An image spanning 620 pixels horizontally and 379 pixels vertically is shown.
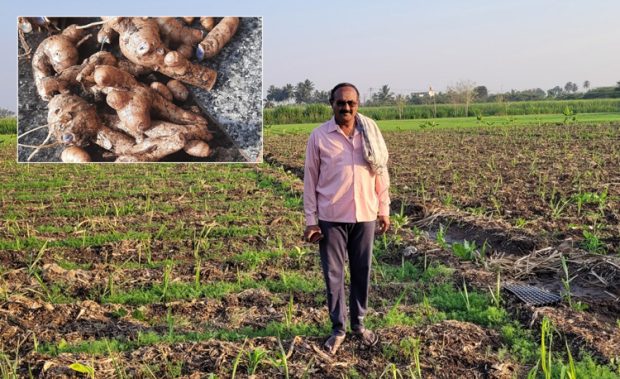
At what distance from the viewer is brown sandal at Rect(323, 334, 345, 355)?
3.45 metres

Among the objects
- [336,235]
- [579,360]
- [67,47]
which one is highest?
[67,47]

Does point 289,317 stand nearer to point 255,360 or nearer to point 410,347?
point 255,360

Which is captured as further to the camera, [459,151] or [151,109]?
[459,151]

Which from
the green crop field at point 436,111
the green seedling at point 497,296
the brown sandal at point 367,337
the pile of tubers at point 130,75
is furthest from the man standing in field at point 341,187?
the green crop field at point 436,111

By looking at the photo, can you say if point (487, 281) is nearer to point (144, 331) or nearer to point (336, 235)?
point (336, 235)

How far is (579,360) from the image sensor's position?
344 cm

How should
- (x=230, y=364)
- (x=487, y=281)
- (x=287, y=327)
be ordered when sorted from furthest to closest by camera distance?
(x=487, y=281)
(x=287, y=327)
(x=230, y=364)

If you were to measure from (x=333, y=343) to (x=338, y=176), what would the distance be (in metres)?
0.96

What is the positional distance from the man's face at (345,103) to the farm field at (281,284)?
1.15m

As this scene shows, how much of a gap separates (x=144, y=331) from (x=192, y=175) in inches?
331

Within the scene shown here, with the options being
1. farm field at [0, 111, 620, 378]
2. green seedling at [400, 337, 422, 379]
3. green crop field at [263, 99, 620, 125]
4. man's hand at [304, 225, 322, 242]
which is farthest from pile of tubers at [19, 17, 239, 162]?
green crop field at [263, 99, 620, 125]

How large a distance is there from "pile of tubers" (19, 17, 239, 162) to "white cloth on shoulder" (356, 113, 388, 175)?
30.1ft

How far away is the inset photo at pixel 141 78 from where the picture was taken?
12.1 m

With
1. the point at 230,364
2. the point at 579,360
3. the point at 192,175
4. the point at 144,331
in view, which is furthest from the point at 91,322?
Result: the point at 192,175
